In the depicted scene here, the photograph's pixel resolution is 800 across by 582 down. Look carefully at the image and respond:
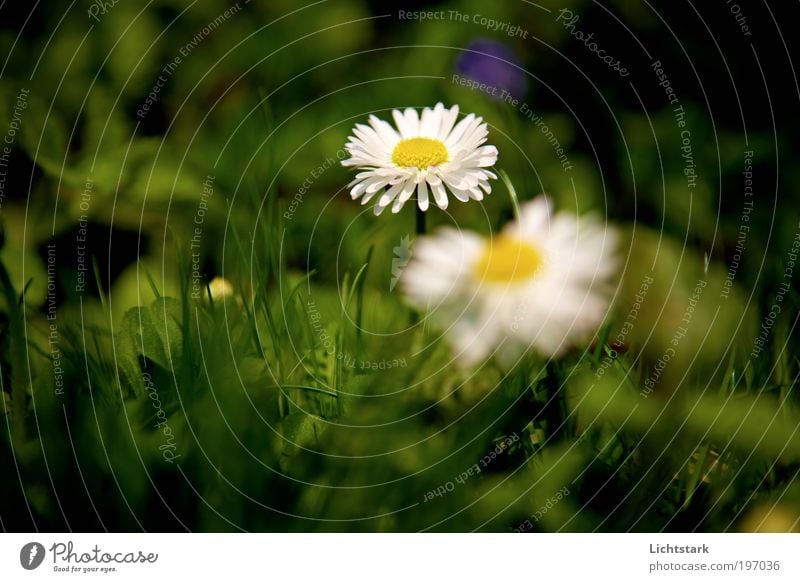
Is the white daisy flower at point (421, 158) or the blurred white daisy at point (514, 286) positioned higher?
the white daisy flower at point (421, 158)
